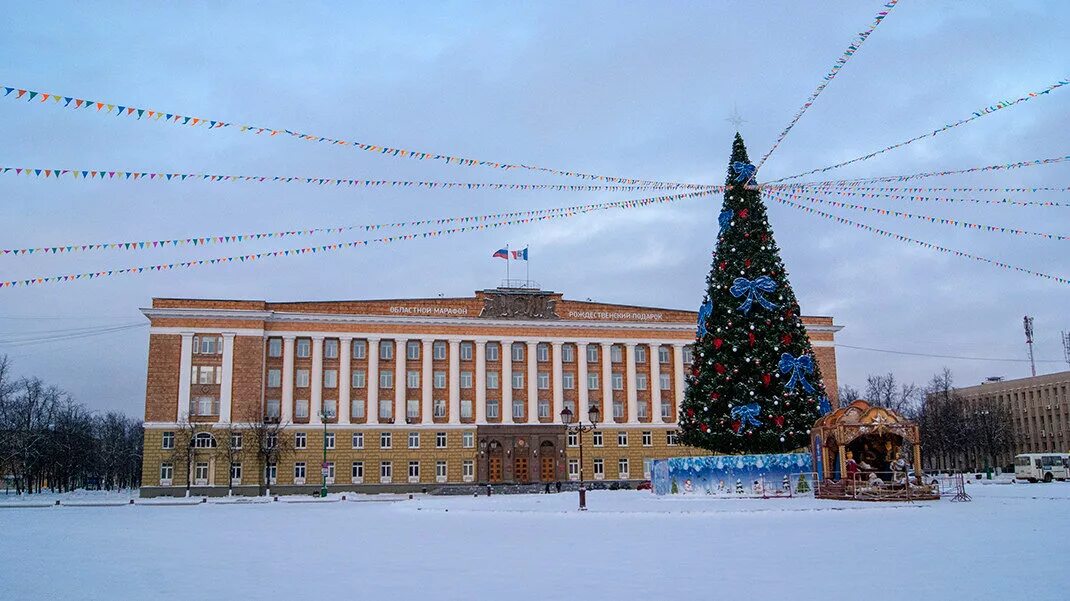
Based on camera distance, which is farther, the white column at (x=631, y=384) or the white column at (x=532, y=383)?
the white column at (x=631, y=384)

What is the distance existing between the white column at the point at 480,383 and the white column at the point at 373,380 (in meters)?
7.43

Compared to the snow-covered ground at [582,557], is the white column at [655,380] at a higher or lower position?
higher

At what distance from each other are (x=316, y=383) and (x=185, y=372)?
29.0 ft

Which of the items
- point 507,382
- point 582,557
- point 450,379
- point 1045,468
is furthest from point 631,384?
point 582,557

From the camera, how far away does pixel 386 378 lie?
64688 millimetres

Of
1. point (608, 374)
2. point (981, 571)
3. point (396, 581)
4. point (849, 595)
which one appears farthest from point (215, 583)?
point (608, 374)

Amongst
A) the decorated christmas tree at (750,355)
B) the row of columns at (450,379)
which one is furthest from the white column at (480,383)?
the decorated christmas tree at (750,355)

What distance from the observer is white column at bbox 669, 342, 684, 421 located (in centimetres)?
6950

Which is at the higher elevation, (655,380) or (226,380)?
(655,380)

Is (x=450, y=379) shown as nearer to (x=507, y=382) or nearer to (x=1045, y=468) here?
(x=507, y=382)

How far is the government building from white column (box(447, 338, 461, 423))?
0.11 meters

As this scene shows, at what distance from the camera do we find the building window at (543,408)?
67125 mm

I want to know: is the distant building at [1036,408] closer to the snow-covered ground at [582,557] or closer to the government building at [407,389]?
the government building at [407,389]

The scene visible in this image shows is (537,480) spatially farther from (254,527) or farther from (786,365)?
(254,527)
